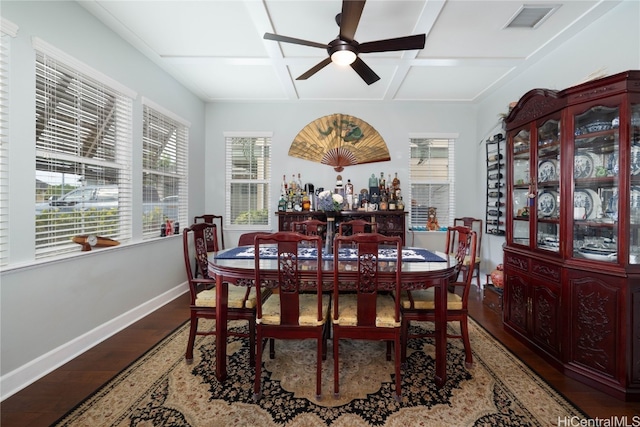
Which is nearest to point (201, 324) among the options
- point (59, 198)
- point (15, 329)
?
point (15, 329)

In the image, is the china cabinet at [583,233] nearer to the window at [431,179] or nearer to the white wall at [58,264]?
the window at [431,179]

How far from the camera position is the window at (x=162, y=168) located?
3371mm

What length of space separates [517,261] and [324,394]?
7.04 feet

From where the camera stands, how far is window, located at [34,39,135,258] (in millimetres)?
2141

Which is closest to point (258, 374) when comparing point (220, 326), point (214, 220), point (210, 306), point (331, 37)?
point (220, 326)

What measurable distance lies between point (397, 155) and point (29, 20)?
4.39 meters

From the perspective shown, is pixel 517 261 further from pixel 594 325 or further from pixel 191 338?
pixel 191 338

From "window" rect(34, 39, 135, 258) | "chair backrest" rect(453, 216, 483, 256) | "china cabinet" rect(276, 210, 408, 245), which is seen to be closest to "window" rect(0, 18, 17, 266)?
"window" rect(34, 39, 135, 258)

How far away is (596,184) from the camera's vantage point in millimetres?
2074

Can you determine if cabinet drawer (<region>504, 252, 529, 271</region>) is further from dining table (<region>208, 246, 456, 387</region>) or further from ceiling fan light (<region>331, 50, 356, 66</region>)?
ceiling fan light (<region>331, 50, 356, 66</region>)

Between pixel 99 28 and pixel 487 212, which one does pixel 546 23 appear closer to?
pixel 487 212

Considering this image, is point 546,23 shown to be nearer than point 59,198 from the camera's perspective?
No

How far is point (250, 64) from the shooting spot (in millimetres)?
3408

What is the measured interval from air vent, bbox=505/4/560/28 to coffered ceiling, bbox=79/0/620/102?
2 centimetres
